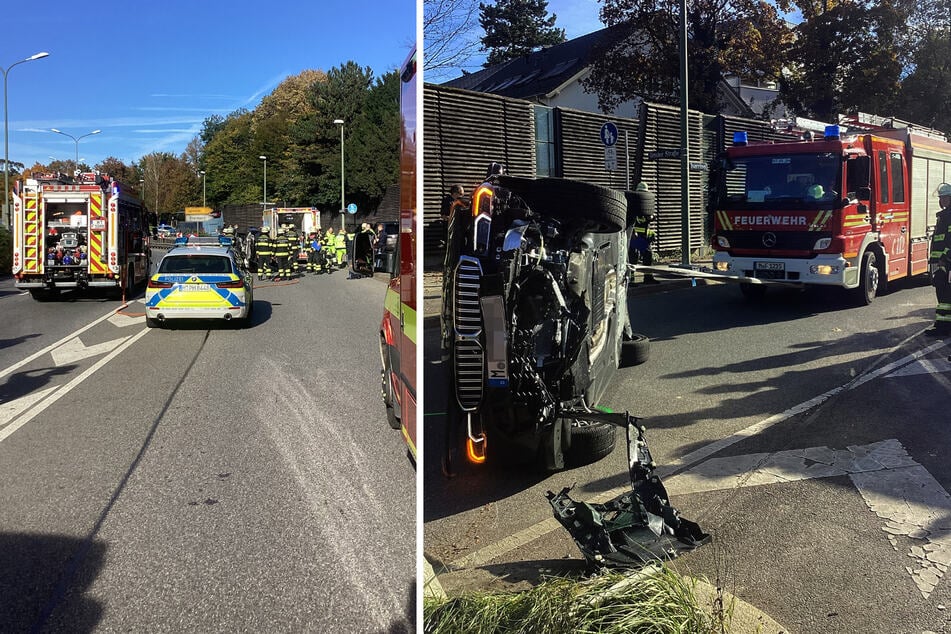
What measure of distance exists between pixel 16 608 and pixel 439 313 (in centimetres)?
144

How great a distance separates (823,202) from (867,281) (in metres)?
0.18

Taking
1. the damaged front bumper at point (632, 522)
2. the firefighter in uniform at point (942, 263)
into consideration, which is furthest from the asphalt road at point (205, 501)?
the firefighter in uniform at point (942, 263)

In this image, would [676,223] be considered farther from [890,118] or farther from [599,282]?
[890,118]

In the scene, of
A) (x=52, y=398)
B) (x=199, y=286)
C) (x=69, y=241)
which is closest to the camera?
(x=52, y=398)

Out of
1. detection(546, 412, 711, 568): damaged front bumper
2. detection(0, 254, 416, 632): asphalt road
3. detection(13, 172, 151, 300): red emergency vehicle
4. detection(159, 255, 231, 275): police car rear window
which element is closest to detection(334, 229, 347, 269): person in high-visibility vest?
detection(0, 254, 416, 632): asphalt road

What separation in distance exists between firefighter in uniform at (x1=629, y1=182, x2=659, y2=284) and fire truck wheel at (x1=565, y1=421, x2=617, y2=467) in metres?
0.31

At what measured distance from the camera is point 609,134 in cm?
133

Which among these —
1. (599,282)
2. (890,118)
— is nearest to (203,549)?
(599,282)

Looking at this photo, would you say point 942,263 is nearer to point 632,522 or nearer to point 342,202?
point 632,522

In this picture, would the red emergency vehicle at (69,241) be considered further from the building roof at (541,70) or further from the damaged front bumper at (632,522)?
the damaged front bumper at (632,522)

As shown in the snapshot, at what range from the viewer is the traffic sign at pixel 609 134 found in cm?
133

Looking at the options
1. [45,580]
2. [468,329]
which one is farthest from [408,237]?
[45,580]

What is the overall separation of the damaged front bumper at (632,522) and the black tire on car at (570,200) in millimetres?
344

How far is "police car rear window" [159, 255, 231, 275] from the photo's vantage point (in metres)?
8.41
